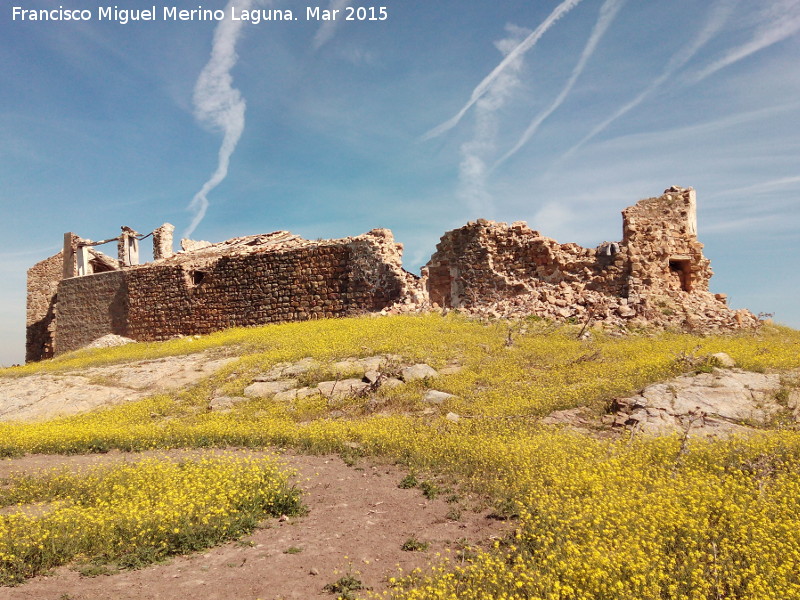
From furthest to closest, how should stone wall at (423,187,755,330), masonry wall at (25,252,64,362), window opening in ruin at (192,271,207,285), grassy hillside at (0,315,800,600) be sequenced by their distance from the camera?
1. masonry wall at (25,252,64,362)
2. window opening in ruin at (192,271,207,285)
3. stone wall at (423,187,755,330)
4. grassy hillside at (0,315,800,600)

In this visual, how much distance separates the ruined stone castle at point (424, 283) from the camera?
51.8 feet

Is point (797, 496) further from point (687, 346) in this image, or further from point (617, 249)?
point (617, 249)

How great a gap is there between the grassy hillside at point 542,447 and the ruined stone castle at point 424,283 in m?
1.87

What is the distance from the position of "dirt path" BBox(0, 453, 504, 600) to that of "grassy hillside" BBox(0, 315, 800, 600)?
0.40 metres

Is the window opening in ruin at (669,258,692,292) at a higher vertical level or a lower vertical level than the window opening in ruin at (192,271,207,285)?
lower

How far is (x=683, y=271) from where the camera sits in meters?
17.1

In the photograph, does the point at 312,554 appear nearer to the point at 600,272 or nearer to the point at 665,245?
the point at 600,272

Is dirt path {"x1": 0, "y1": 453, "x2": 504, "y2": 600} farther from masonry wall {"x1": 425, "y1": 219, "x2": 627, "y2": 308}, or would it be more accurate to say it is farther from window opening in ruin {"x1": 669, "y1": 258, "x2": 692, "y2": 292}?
window opening in ruin {"x1": 669, "y1": 258, "x2": 692, "y2": 292}

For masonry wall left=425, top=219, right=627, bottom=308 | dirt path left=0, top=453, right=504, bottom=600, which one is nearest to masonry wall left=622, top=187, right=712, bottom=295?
masonry wall left=425, top=219, right=627, bottom=308

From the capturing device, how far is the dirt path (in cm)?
404

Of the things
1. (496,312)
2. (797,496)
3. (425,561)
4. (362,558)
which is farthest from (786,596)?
(496,312)

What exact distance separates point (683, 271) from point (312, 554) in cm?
1615

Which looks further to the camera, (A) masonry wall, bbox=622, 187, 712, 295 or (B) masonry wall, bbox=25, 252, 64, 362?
(B) masonry wall, bbox=25, 252, 64, 362

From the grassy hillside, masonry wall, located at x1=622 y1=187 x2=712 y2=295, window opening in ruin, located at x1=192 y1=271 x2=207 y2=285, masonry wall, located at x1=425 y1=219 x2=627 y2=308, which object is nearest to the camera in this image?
the grassy hillside
